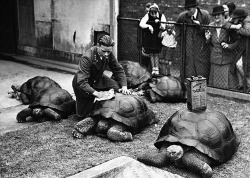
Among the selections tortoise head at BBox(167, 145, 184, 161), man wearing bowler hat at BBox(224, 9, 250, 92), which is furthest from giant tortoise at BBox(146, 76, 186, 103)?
tortoise head at BBox(167, 145, 184, 161)

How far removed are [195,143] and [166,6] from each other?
690cm

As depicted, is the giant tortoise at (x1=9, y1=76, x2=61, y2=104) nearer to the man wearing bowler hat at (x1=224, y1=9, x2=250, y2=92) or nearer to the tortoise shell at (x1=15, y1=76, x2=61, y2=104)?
the tortoise shell at (x1=15, y1=76, x2=61, y2=104)

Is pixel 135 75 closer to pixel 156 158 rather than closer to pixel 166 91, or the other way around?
pixel 166 91

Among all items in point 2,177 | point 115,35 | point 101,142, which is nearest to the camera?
point 2,177

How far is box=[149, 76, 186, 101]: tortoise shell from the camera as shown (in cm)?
940

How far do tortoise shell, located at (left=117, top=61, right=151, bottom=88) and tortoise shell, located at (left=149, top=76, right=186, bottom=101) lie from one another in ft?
2.15

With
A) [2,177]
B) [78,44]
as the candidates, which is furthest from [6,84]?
[2,177]

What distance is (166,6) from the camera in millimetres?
12141

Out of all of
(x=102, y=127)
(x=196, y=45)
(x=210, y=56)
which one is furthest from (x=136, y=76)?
(x=102, y=127)

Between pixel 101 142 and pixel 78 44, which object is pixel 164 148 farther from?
pixel 78 44

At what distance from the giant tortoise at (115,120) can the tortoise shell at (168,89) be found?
1964mm

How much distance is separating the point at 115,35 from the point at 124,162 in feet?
21.9

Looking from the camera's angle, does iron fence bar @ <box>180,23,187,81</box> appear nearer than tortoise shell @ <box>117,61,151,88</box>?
No

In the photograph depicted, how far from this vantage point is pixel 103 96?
7531mm
